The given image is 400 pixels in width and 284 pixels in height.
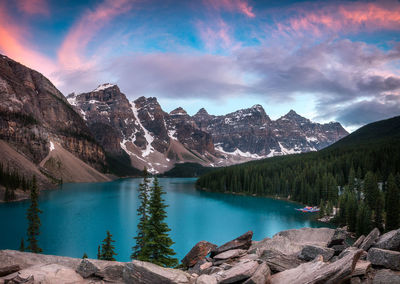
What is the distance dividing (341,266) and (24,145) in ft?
597

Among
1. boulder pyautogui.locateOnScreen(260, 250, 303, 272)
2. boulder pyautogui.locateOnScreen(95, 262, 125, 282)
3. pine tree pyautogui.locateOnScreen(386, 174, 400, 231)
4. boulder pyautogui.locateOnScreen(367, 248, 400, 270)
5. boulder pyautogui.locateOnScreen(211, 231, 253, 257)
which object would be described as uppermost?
boulder pyautogui.locateOnScreen(367, 248, 400, 270)

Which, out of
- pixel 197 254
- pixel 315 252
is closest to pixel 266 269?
pixel 315 252

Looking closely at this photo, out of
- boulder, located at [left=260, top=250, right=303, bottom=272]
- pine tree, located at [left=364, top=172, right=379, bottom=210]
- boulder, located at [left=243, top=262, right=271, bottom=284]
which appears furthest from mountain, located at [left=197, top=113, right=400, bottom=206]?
boulder, located at [left=243, top=262, right=271, bottom=284]

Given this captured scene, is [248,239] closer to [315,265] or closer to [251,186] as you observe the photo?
[315,265]

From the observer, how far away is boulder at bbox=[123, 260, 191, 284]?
9.03 m

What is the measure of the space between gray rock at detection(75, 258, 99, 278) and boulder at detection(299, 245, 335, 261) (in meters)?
8.95

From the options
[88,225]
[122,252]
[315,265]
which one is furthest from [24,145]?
[315,265]

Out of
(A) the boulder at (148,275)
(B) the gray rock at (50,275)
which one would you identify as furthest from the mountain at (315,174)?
(B) the gray rock at (50,275)

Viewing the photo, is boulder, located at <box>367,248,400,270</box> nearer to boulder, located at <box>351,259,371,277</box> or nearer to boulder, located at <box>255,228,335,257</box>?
boulder, located at <box>351,259,371,277</box>

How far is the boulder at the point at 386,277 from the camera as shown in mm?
7227

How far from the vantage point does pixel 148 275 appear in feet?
30.1

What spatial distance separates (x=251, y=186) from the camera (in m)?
113

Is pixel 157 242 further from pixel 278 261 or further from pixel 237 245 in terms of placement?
pixel 278 261

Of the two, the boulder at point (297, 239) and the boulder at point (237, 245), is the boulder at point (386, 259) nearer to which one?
the boulder at point (237, 245)
